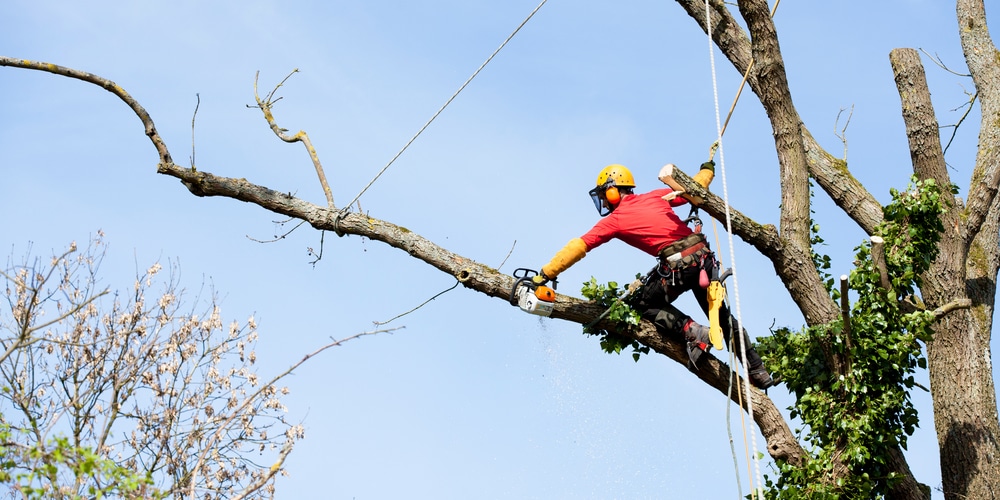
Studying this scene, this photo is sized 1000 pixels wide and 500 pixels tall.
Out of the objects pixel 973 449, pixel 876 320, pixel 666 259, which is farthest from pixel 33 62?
pixel 973 449

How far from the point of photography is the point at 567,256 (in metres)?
7.49

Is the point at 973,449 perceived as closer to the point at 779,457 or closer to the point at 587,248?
the point at 779,457

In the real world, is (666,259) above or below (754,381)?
above

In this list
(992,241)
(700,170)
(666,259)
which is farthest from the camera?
(992,241)

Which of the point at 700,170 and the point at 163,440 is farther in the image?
the point at 163,440

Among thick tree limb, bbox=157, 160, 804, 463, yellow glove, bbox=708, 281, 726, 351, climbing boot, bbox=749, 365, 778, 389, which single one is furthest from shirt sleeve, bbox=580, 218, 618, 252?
climbing boot, bbox=749, 365, 778, 389

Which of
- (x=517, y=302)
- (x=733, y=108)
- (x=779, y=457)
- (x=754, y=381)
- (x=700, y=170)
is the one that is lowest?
(x=779, y=457)

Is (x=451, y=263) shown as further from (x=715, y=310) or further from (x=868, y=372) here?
(x=868, y=372)

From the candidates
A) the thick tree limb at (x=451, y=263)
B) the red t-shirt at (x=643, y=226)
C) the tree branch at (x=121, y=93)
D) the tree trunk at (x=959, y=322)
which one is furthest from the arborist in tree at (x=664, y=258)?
the tree branch at (x=121, y=93)

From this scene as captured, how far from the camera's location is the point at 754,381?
770 cm

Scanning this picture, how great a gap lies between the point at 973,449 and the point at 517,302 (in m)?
3.65

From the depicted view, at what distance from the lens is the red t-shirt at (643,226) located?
7.46m

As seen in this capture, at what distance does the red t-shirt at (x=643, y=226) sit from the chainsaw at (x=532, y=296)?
0.41m

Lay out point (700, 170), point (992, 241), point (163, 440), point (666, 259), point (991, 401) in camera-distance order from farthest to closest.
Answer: point (163, 440)
point (992, 241)
point (991, 401)
point (700, 170)
point (666, 259)
